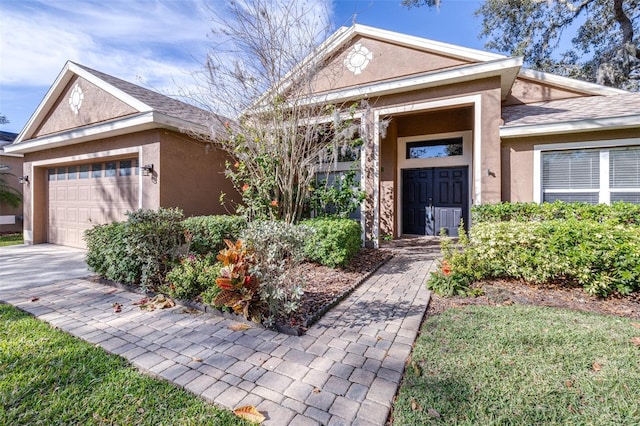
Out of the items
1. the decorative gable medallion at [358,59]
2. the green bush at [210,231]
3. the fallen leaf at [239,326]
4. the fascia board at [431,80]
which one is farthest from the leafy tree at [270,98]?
the fallen leaf at [239,326]

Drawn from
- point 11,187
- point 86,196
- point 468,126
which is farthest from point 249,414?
point 11,187

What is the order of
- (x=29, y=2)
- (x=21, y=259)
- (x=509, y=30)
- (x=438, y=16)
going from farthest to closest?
(x=509, y=30)
(x=438, y=16)
(x=21, y=259)
(x=29, y=2)

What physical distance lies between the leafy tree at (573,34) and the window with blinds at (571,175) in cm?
872

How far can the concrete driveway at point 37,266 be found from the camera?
18.0ft

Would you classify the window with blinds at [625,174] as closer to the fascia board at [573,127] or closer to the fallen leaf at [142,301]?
the fascia board at [573,127]

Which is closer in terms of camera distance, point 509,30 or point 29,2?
point 29,2

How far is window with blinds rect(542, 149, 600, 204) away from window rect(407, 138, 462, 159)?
267 cm

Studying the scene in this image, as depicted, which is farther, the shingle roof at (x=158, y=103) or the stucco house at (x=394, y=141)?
the shingle roof at (x=158, y=103)

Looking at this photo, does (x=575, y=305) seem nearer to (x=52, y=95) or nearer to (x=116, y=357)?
(x=116, y=357)

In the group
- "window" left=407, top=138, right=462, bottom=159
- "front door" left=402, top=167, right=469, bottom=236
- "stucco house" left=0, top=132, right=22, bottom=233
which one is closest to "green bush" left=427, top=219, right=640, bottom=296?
"front door" left=402, top=167, right=469, bottom=236

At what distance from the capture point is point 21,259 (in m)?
7.64

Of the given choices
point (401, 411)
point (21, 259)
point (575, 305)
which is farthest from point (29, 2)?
point (575, 305)

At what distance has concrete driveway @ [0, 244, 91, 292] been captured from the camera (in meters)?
5.47

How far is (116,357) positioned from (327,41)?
22.2ft
